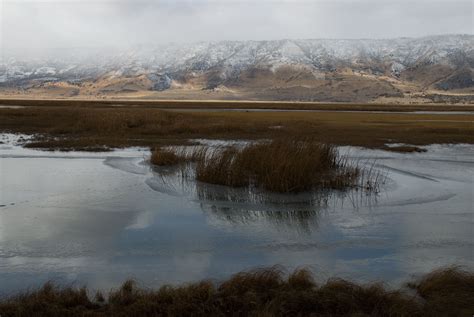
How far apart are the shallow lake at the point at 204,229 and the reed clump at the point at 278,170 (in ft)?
2.24

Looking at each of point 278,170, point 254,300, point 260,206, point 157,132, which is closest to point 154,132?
point 157,132

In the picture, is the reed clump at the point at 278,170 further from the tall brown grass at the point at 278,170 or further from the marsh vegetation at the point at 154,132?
the marsh vegetation at the point at 154,132

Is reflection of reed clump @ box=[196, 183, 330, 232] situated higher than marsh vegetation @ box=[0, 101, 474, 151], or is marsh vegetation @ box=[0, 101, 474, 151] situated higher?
marsh vegetation @ box=[0, 101, 474, 151]

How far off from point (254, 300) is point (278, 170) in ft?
27.3

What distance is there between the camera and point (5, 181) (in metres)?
15.5

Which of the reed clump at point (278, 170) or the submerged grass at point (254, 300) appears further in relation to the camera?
the reed clump at point (278, 170)

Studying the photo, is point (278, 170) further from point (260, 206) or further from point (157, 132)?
point (157, 132)

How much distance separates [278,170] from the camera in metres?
14.8

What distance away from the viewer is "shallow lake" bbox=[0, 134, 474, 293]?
8.16 meters

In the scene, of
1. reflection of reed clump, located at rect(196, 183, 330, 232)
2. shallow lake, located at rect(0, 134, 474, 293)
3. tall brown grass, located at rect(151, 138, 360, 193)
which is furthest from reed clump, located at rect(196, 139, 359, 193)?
shallow lake, located at rect(0, 134, 474, 293)

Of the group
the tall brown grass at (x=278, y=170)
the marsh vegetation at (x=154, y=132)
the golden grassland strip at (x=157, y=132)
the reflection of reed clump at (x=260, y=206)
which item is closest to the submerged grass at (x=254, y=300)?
the reflection of reed clump at (x=260, y=206)

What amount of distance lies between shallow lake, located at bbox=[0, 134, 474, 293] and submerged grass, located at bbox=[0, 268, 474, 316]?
625 mm

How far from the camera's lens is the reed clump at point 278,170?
14.8 m

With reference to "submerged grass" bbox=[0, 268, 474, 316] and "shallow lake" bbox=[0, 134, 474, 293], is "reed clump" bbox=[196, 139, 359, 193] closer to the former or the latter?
"shallow lake" bbox=[0, 134, 474, 293]
